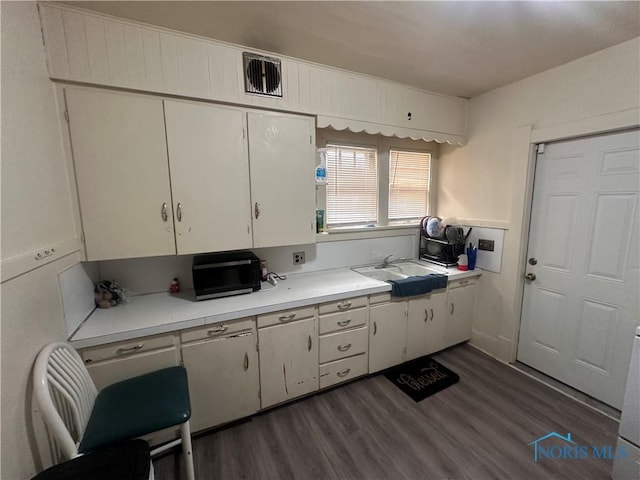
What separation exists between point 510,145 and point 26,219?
11.3 ft

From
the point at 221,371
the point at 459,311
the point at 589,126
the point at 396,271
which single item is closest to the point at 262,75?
the point at 221,371

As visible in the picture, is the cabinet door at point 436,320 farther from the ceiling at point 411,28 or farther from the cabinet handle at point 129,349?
the cabinet handle at point 129,349

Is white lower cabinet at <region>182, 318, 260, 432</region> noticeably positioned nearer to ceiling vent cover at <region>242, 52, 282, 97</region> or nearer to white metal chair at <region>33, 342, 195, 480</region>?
white metal chair at <region>33, 342, 195, 480</region>

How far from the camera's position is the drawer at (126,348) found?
1.42 meters

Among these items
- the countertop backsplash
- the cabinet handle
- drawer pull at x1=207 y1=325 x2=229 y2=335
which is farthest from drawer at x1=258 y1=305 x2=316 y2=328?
the cabinet handle

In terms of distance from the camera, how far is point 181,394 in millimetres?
1363

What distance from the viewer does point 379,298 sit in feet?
7.32

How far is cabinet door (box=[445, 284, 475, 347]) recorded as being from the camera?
8.71 feet

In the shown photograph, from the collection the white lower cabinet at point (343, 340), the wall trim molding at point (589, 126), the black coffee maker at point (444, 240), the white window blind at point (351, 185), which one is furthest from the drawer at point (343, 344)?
the wall trim molding at point (589, 126)

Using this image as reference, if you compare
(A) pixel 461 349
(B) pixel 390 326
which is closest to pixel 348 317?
(B) pixel 390 326

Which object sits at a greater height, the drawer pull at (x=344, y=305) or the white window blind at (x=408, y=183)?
the white window blind at (x=408, y=183)

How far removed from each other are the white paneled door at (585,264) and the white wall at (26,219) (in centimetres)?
343

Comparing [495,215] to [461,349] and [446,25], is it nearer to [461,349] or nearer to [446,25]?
[461,349]

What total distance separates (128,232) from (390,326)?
2118 millimetres
